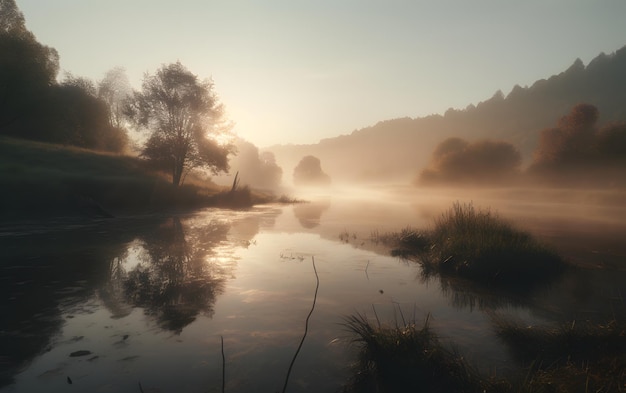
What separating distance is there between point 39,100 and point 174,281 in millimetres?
46866

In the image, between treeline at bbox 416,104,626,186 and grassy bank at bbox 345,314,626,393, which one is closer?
grassy bank at bbox 345,314,626,393

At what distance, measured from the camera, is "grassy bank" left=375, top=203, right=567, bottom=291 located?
11984 mm

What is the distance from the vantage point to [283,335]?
708 cm

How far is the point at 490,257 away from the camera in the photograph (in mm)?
12594

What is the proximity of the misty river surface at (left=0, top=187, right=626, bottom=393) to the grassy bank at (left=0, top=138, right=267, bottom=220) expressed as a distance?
7.08 meters

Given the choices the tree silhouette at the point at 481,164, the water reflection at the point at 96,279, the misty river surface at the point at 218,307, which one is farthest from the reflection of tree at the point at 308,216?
the tree silhouette at the point at 481,164

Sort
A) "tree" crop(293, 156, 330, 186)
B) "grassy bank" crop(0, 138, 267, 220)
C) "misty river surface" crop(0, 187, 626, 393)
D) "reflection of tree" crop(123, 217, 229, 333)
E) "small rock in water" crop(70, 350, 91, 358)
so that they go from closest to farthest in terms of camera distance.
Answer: "misty river surface" crop(0, 187, 626, 393) → "small rock in water" crop(70, 350, 91, 358) → "reflection of tree" crop(123, 217, 229, 333) → "grassy bank" crop(0, 138, 267, 220) → "tree" crop(293, 156, 330, 186)

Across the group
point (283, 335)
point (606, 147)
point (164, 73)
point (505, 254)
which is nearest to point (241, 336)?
point (283, 335)

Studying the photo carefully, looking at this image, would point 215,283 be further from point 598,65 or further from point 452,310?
point 598,65

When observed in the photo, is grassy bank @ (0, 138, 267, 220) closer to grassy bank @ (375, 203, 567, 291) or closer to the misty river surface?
the misty river surface

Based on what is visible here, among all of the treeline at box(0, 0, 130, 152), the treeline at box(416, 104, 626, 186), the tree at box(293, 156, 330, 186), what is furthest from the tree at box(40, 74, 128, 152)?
the tree at box(293, 156, 330, 186)

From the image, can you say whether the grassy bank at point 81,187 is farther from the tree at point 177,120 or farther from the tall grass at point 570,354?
the tall grass at point 570,354

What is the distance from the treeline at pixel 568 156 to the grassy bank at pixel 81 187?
55279 mm

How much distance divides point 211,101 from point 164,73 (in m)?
6.34
